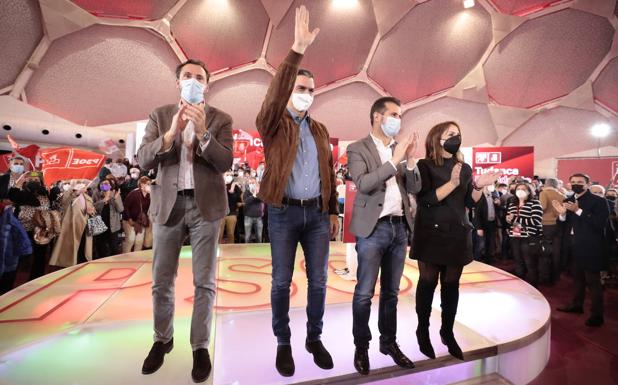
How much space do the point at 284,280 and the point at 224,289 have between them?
6.08 ft

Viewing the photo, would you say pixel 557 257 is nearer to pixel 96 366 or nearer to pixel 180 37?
pixel 96 366

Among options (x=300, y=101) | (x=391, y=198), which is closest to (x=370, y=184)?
(x=391, y=198)

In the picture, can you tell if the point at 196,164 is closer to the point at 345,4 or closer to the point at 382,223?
the point at 382,223

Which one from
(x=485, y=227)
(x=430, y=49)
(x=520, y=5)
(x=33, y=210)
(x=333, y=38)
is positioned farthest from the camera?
(x=430, y=49)

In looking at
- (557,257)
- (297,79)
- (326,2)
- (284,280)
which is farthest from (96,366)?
(326,2)

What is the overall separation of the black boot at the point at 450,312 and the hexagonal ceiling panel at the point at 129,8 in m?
12.4

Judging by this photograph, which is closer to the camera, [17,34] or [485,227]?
[485,227]

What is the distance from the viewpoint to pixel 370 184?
1.86m

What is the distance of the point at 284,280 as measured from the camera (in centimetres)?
180

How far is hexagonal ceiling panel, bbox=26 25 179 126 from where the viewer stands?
32.5 feet

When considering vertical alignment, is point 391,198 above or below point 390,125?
below

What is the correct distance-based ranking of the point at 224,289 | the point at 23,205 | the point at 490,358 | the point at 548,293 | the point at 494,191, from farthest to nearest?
the point at 494,191
the point at 548,293
the point at 23,205
the point at 224,289
the point at 490,358

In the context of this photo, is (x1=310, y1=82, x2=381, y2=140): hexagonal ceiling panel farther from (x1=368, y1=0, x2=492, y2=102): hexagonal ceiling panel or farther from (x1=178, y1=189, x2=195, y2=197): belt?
(x1=178, y1=189, x2=195, y2=197): belt

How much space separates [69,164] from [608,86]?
18.8 meters
